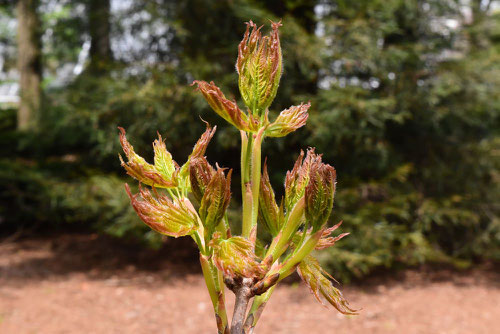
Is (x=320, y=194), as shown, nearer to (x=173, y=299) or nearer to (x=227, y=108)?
(x=227, y=108)

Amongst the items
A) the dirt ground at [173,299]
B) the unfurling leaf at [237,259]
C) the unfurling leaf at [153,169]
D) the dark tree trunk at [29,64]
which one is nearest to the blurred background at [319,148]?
the dirt ground at [173,299]

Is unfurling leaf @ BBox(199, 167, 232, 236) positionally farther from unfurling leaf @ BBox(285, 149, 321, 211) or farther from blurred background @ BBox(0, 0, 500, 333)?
blurred background @ BBox(0, 0, 500, 333)

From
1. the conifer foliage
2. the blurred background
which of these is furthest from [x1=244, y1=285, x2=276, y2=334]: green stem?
the blurred background

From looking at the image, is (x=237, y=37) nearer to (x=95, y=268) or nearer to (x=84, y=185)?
(x=84, y=185)

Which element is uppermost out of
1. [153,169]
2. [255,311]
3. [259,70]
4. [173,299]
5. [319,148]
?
[259,70]

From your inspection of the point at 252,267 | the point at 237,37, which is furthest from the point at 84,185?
the point at 252,267

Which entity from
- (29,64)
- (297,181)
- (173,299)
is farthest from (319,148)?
(29,64)
